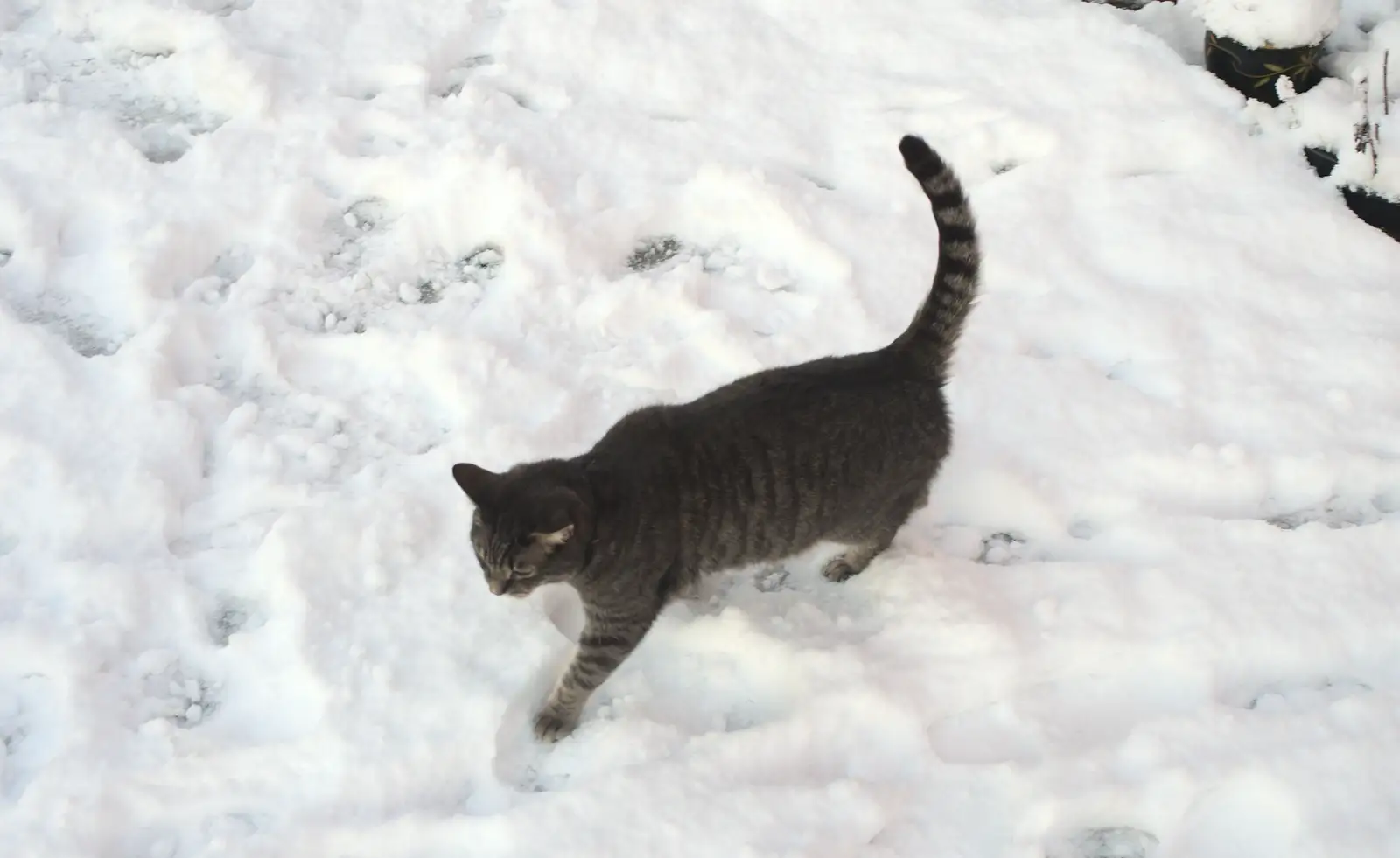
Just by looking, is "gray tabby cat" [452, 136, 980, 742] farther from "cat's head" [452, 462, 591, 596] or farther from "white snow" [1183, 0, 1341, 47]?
"white snow" [1183, 0, 1341, 47]

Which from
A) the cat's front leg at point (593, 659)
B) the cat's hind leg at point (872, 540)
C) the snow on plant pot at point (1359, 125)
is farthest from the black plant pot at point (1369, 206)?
the cat's front leg at point (593, 659)

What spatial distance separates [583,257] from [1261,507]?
1.81 meters

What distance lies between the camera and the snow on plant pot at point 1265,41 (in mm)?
2945

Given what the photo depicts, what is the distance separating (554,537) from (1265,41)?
2665 millimetres

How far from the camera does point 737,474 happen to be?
6.47 feet

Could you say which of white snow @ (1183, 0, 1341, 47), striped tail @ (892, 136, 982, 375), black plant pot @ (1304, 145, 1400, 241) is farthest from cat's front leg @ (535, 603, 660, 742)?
white snow @ (1183, 0, 1341, 47)

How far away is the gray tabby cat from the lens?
1.87m

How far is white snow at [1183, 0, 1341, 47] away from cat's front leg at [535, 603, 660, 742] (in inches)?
99.2

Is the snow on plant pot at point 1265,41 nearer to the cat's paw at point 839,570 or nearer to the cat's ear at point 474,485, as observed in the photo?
the cat's paw at point 839,570

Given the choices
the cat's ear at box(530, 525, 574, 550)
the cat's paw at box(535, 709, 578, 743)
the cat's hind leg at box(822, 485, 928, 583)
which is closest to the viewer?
the cat's ear at box(530, 525, 574, 550)

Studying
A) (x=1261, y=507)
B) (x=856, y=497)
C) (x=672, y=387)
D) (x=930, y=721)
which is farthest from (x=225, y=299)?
(x=1261, y=507)

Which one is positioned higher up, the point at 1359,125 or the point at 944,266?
the point at 1359,125

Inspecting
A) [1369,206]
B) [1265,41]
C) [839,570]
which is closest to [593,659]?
[839,570]

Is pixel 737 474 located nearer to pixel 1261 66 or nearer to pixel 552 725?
pixel 552 725
